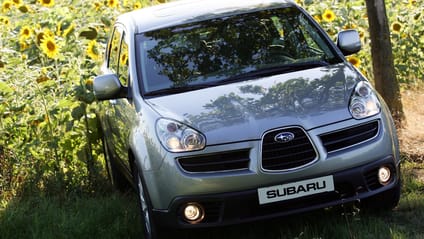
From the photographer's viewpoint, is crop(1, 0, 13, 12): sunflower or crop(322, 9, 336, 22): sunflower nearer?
crop(322, 9, 336, 22): sunflower

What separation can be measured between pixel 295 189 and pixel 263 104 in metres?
0.57

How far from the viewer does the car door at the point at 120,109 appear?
20.6ft

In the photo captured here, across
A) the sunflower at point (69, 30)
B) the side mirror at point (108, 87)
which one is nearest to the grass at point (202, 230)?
the side mirror at point (108, 87)

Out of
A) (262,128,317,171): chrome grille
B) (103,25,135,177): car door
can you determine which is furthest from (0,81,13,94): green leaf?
(262,128,317,171): chrome grille

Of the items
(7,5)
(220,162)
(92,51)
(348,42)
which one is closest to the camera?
(220,162)

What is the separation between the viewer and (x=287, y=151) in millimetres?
5305

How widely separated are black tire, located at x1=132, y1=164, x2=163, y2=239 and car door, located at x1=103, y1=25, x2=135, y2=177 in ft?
1.18

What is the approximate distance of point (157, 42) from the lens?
6.55 m

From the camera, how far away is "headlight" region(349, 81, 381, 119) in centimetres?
548

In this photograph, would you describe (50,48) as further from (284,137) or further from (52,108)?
(284,137)

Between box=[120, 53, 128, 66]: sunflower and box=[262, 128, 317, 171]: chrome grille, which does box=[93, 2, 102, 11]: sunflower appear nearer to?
box=[120, 53, 128, 66]: sunflower

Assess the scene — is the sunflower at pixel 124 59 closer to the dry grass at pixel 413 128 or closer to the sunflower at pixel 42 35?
the sunflower at pixel 42 35

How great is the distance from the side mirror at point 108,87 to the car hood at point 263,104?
0.41 meters

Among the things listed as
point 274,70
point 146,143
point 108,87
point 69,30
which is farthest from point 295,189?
point 69,30
